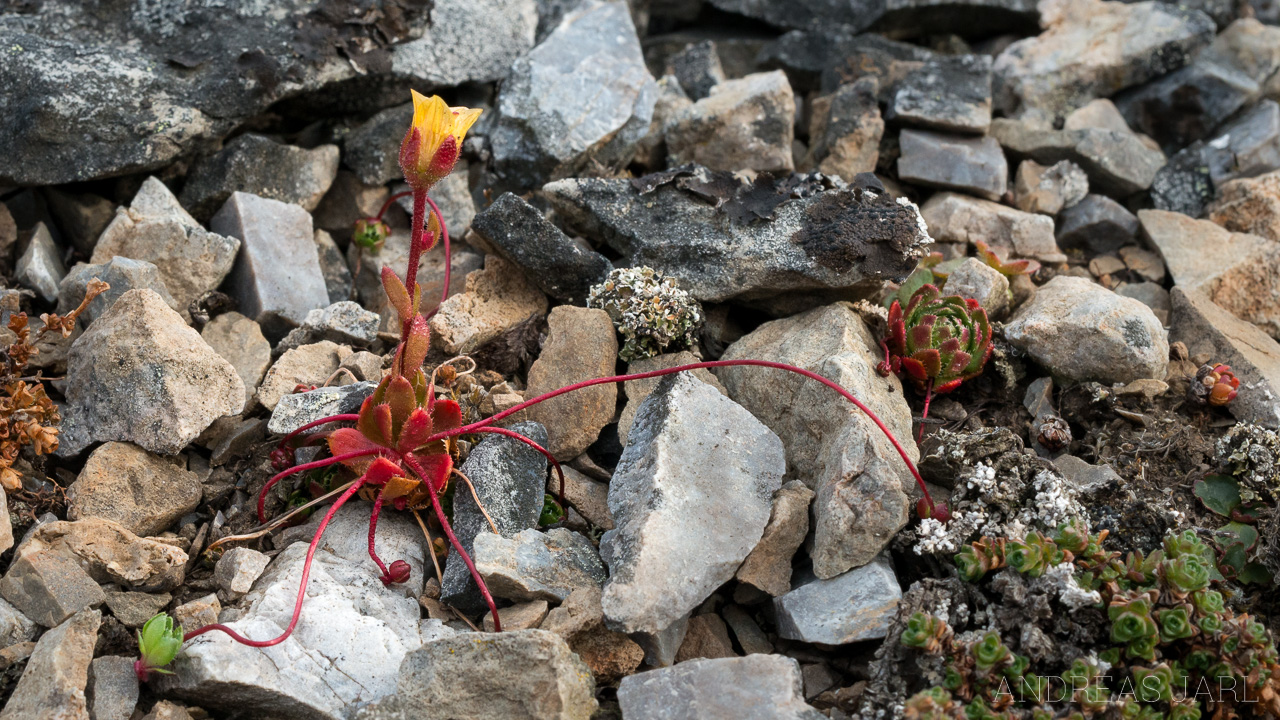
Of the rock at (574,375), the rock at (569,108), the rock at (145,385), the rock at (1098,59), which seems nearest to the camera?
the rock at (145,385)

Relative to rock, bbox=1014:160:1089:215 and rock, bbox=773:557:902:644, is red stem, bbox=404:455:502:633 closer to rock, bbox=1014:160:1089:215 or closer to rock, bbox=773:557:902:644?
rock, bbox=773:557:902:644

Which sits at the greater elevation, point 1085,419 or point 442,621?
point 442,621

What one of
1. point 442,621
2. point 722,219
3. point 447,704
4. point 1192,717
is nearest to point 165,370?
point 442,621

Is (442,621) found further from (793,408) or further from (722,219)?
(722,219)

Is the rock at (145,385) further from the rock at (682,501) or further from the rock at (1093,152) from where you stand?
the rock at (1093,152)

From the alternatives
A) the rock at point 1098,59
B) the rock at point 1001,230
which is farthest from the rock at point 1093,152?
the rock at point 1001,230

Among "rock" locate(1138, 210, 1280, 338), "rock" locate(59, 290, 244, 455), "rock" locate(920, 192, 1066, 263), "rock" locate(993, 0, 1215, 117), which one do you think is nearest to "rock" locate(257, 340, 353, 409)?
"rock" locate(59, 290, 244, 455)
